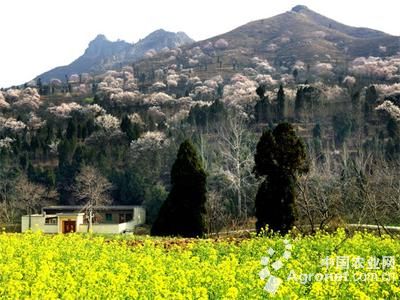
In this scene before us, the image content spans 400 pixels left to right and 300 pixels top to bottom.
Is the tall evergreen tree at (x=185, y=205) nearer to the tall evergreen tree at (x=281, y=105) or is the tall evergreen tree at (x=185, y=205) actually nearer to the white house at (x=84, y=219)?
the white house at (x=84, y=219)

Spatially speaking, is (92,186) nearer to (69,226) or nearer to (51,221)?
(51,221)

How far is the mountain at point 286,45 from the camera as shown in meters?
131

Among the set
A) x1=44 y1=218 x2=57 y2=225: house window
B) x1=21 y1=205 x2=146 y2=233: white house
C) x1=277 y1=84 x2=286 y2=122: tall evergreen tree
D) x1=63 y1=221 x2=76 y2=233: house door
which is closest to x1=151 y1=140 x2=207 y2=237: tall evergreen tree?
x1=21 y1=205 x2=146 y2=233: white house

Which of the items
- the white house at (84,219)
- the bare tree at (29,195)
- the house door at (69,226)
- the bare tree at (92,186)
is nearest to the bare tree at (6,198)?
the bare tree at (29,195)

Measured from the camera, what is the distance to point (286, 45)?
150 m

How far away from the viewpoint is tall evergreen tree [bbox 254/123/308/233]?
1892 cm

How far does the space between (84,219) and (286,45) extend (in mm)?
117955

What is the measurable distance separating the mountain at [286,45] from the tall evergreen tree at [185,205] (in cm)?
9942

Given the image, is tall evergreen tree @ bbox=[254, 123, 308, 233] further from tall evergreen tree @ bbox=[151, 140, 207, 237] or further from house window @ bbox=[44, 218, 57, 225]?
house window @ bbox=[44, 218, 57, 225]

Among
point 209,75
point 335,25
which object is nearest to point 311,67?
point 209,75

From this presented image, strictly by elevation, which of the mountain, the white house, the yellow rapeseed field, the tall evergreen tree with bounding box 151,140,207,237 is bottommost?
the white house

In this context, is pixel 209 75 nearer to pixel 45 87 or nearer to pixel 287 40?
pixel 45 87

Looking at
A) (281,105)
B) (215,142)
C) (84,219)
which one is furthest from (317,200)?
(281,105)

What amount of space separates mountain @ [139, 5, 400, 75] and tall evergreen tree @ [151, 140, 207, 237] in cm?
9942
